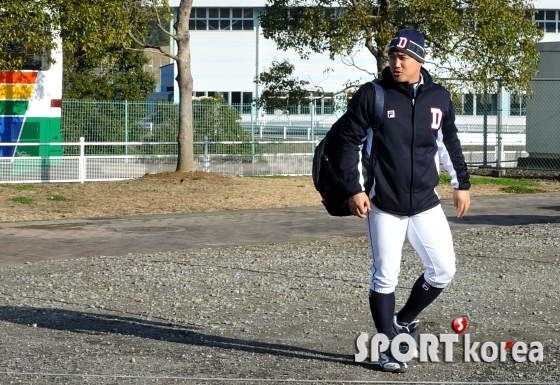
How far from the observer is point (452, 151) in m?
5.34

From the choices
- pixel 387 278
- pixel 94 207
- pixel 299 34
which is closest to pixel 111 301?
pixel 387 278

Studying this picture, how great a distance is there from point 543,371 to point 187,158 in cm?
1545

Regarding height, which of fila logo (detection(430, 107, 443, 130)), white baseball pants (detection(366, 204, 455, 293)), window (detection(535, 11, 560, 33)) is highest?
window (detection(535, 11, 560, 33))

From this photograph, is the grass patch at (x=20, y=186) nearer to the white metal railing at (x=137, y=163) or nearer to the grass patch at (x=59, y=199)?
the white metal railing at (x=137, y=163)

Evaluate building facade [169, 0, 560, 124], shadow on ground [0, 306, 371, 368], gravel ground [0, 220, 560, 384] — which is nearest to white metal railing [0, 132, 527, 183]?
gravel ground [0, 220, 560, 384]

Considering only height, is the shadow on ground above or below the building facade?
below

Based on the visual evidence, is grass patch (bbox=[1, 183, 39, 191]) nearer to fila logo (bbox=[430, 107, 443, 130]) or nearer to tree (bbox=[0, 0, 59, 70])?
tree (bbox=[0, 0, 59, 70])

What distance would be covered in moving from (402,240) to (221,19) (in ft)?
162

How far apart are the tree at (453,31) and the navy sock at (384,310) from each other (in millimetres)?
14330

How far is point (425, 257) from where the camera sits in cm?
525

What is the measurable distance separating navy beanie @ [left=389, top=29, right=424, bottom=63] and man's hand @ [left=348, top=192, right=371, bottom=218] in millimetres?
839

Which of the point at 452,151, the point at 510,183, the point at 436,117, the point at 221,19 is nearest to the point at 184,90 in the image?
the point at 510,183

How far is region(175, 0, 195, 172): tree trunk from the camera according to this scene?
19.9 metres

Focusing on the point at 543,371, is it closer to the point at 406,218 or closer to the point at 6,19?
the point at 406,218
